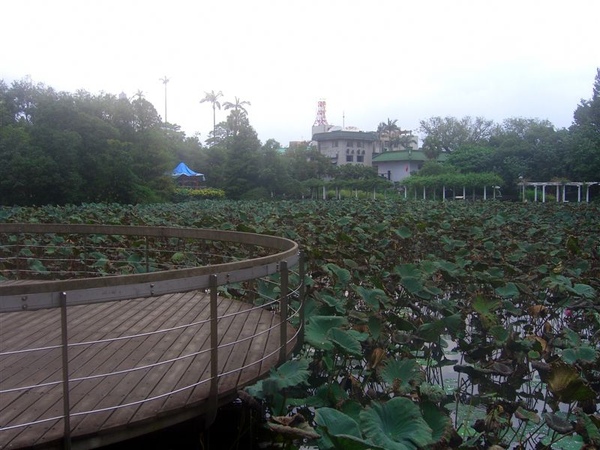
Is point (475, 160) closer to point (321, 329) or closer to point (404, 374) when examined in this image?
point (321, 329)

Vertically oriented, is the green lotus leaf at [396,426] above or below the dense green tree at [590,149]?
below

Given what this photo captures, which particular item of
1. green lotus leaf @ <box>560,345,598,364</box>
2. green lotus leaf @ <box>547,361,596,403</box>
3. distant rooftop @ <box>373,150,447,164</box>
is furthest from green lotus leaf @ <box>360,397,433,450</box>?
distant rooftop @ <box>373,150,447,164</box>

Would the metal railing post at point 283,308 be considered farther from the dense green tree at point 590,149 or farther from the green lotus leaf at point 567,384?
the dense green tree at point 590,149

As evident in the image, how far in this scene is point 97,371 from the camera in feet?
10.2

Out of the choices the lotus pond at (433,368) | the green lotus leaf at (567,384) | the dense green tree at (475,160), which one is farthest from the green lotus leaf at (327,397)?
the dense green tree at (475,160)

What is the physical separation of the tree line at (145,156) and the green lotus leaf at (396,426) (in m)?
21.7

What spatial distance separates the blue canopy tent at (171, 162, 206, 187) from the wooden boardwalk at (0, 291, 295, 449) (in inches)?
1441

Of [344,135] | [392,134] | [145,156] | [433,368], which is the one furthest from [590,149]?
[392,134]

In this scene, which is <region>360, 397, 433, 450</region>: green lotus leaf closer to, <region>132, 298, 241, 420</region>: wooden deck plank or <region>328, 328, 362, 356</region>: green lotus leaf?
<region>328, 328, 362, 356</region>: green lotus leaf

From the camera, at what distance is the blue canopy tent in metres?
41.0

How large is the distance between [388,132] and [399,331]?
215ft

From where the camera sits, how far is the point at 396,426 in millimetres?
2406

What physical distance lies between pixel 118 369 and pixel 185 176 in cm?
3915

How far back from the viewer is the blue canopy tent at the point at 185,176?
41022 mm
